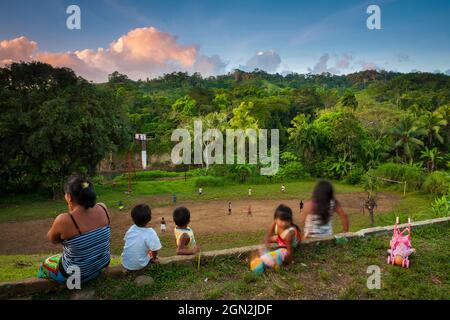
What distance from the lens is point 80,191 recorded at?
12.1 ft

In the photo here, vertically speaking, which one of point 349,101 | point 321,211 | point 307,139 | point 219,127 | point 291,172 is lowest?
point 291,172

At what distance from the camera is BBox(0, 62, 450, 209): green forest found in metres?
17.0

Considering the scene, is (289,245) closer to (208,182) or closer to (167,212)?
(167,212)

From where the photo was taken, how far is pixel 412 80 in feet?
188

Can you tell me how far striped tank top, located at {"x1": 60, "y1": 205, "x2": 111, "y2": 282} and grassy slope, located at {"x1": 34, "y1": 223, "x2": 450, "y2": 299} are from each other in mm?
225

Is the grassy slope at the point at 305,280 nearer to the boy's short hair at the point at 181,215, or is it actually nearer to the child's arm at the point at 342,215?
the child's arm at the point at 342,215

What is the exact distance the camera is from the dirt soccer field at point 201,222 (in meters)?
11.8

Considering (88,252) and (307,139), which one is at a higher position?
(307,139)

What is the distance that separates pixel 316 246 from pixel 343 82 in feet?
279

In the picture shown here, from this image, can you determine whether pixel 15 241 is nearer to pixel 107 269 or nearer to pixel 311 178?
pixel 107 269

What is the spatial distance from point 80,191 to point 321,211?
133 inches

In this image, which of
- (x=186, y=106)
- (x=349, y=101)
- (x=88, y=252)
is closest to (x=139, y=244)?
(x=88, y=252)

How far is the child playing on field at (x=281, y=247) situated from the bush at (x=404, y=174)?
19.6 metres

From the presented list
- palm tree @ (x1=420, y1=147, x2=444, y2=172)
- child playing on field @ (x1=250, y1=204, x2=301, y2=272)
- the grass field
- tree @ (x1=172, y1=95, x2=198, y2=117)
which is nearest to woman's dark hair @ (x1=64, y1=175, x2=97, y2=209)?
child playing on field @ (x1=250, y1=204, x2=301, y2=272)
